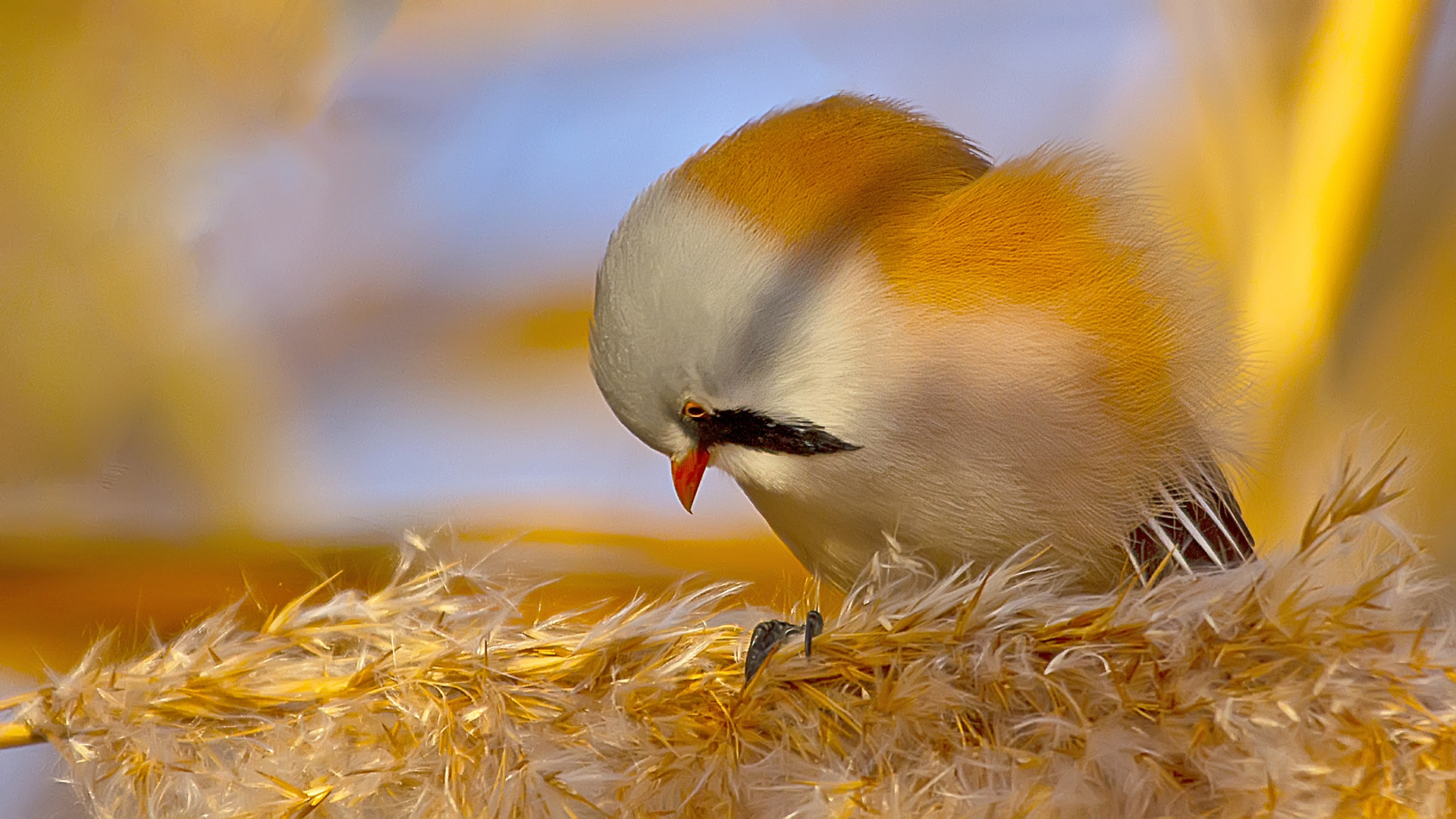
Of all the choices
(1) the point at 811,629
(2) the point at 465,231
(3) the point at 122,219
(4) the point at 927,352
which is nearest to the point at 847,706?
(1) the point at 811,629

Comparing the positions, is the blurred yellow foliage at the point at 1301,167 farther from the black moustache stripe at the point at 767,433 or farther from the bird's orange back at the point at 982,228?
the black moustache stripe at the point at 767,433

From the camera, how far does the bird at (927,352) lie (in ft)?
1.41

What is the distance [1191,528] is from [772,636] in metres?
0.19

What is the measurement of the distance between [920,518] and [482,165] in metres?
0.42

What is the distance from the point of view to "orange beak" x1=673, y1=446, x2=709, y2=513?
468mm

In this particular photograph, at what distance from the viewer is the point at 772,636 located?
1.34 ft

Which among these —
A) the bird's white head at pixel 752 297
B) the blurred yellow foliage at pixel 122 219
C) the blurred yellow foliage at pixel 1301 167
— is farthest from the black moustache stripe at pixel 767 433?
the blurred yellow foliage at pixel 122 219

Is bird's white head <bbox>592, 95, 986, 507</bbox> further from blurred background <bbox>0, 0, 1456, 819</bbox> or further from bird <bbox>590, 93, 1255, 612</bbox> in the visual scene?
blurred background <bbox>0, 0, 1456, 819</bbox>

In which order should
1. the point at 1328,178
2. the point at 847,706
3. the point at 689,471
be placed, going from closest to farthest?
the point at 847,706 → the point at 689,471 → the point at 1328,178

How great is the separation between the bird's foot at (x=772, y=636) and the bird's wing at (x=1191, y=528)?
0.47 feet

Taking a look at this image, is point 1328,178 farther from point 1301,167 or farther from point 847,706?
point 847,706

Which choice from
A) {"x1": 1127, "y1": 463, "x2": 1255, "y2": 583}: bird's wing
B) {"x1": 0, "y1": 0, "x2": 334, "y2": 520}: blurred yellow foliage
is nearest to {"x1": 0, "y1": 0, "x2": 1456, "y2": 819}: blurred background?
{"x1": 0, "y1": 0, "x2": 334, "y2": 520}: blurred yellow foliage

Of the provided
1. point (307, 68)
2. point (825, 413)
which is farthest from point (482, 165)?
point (825, 413)

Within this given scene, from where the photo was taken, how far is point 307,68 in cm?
69
